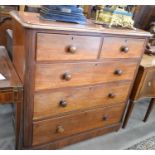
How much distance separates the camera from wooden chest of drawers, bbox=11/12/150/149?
1120 millimetres

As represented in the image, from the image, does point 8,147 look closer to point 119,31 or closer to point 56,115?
point 56,115

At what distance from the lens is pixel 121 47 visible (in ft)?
4.57

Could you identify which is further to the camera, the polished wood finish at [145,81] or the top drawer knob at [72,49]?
the polished wood finish at [145,81]

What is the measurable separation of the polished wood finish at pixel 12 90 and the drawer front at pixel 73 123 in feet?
0.38

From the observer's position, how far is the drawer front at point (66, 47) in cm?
110

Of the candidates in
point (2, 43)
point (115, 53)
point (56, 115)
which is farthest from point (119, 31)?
point (2, 43)

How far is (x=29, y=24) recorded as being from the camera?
3.34 ft

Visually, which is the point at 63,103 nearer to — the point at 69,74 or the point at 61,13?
the point at 69,74

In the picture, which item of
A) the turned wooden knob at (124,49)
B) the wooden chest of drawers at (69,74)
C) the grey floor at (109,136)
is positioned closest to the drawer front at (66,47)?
the wooden chest of drawers at (69,74)

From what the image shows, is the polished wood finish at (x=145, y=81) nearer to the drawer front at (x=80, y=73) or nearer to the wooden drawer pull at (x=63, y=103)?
the drawer front at (x=80, y=73)

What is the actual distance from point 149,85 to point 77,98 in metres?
0.77

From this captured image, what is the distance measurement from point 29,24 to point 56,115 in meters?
0.69

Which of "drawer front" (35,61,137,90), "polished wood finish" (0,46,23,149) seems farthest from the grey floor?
"drawer front" (35,61,137,90)

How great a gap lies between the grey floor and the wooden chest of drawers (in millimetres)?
87
